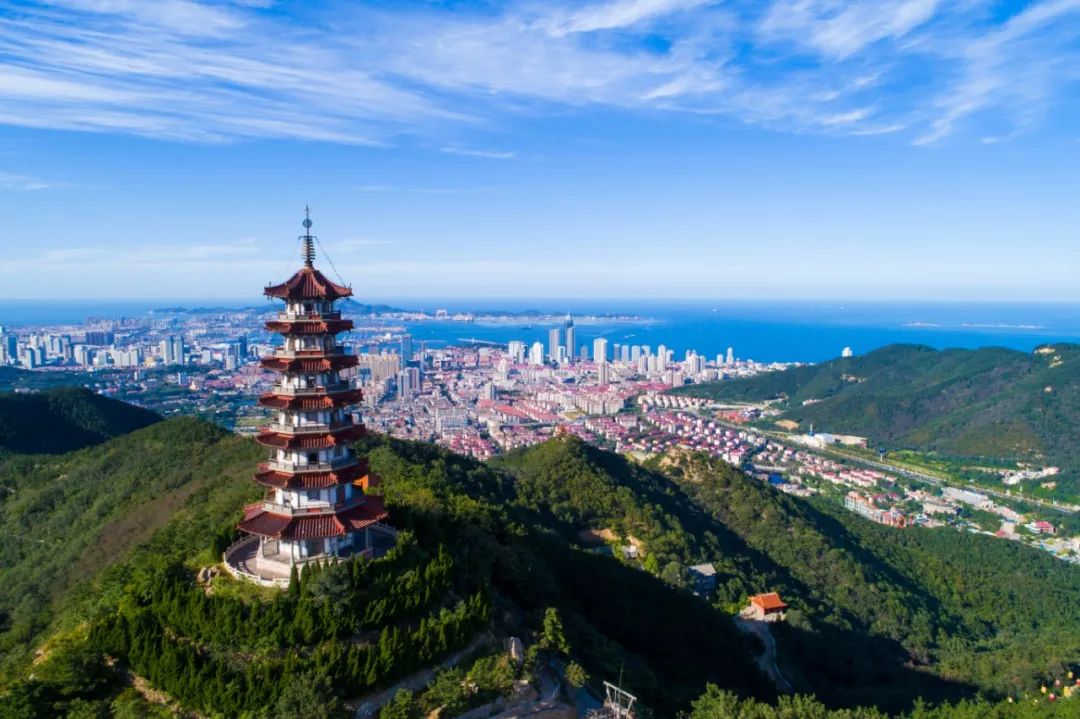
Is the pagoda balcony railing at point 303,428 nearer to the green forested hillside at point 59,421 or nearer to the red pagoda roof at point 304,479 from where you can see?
the red pagoda roof at point 304,479

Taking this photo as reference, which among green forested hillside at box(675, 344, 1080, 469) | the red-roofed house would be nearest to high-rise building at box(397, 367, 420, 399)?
green forested hillside at box(675, 344, 1080, 469)

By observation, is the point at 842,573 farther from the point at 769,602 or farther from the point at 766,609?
the point at 766,609

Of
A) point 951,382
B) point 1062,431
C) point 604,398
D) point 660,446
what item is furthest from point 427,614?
point 951,382

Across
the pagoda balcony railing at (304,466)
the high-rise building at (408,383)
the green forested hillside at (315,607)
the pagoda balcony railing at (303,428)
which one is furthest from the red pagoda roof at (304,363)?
the high-rise building at (408,383)

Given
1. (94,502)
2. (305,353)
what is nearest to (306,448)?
(305,353)

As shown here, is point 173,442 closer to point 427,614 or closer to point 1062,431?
A: point 427,614

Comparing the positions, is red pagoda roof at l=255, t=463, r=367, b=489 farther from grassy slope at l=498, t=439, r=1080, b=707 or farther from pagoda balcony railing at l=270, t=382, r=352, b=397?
grassy slope at l=498, t=439, r=1080, b=707
